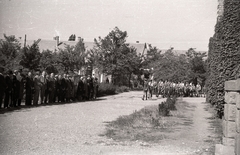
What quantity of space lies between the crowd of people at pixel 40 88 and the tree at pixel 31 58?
10730 millimetres

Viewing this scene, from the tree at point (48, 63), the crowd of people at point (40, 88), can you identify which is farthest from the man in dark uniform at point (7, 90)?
the tree at point (48, 63)

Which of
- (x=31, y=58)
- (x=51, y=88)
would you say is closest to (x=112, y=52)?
(x=31, y=58)

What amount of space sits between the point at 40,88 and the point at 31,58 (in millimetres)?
16649

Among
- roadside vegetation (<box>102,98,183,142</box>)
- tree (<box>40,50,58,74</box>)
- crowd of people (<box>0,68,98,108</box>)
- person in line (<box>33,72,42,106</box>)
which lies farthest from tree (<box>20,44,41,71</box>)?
roadside vegetation (<box>102,98,183,142</box>)

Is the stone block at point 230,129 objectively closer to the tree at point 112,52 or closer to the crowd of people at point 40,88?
the crowd of people at point 40,88

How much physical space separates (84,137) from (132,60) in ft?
117

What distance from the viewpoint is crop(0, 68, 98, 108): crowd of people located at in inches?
532

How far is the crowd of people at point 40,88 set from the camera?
44.4ft

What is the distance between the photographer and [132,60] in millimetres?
42969

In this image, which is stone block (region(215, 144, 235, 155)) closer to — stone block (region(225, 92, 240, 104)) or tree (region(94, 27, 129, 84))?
stone block (region(225, 92, 240, 104))

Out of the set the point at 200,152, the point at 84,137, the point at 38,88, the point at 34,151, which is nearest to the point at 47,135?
the point at 84,137

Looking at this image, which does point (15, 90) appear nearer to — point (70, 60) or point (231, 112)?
point (231, 112)

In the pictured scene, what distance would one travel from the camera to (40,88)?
52.9ft

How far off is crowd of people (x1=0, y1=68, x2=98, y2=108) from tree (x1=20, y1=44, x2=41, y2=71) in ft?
35.2
